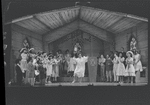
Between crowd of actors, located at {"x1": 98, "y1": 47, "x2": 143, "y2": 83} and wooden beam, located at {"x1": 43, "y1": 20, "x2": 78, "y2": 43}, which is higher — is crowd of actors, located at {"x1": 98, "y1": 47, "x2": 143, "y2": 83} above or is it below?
below

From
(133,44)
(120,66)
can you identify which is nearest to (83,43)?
(120,66)

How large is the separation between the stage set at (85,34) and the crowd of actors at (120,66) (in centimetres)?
16

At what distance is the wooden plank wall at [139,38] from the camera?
791 centimetres

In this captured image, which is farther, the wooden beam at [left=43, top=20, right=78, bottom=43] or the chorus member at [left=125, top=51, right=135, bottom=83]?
the wooden beam at [left=43, top=20, right=78, bottom=43]

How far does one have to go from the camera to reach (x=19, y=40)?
7.96m

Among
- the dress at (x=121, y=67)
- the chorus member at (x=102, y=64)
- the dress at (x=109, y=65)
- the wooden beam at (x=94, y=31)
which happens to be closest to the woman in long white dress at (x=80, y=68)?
the chorus member at (x=102, y=64)

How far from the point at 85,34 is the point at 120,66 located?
5.93ft

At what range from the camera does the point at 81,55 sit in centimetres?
806

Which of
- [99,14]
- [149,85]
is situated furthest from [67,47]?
[149,85]

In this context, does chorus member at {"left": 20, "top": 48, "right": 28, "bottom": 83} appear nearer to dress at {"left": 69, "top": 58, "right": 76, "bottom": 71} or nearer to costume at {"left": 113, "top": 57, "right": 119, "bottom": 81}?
dress at {"left": 69, "top": 58, "right": 76, "bottom": 71}

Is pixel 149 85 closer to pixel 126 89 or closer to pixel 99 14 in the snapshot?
pixel 126 89

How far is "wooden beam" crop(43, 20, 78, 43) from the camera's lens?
811cm

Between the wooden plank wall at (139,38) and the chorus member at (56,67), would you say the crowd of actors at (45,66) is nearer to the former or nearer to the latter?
the chorus member at (56,67)

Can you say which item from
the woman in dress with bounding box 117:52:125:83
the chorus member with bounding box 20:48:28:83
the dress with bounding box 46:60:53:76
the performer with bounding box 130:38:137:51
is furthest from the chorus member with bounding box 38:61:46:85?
the performer with bounding box 130:38:137:51
